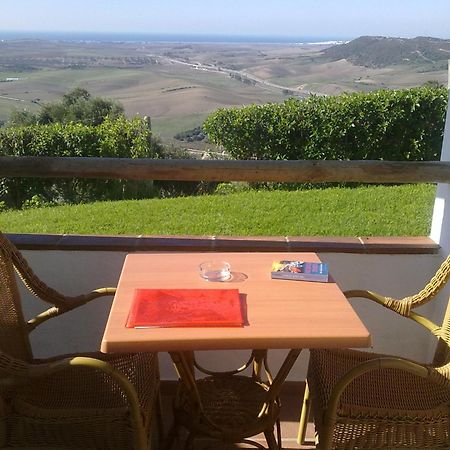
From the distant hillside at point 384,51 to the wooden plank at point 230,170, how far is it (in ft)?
11.5

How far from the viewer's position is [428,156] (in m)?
6.27

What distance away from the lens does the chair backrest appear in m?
2.12

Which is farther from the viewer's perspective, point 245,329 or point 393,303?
point 393,303

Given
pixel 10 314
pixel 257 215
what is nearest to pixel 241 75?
pixel 257 215

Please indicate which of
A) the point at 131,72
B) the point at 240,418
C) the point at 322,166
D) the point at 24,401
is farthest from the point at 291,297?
the point at 131,72

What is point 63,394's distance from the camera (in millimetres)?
2070

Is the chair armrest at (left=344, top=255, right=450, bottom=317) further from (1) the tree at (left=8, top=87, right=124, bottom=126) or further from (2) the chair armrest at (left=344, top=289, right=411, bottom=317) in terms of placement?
(1) the tree at (left=8, top=87, right=124, bottom=126)

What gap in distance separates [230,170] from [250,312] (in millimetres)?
872

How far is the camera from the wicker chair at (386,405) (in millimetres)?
1892

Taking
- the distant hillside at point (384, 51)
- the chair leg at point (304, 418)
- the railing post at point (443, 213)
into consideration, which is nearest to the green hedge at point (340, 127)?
the distant hillside at point (384, 51)

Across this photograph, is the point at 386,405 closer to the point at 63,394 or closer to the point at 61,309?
the point at 63,394

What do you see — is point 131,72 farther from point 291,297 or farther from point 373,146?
point 291,297

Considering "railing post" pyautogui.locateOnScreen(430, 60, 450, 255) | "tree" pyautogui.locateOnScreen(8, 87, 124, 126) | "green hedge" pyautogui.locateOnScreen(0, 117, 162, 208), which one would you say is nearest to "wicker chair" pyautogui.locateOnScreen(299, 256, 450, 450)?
"railing post" pyautogui.locateOnScreen(430, 60, 450, 255)

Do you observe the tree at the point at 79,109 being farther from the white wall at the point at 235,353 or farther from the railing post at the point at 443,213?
the railing post at the point at 443,213
